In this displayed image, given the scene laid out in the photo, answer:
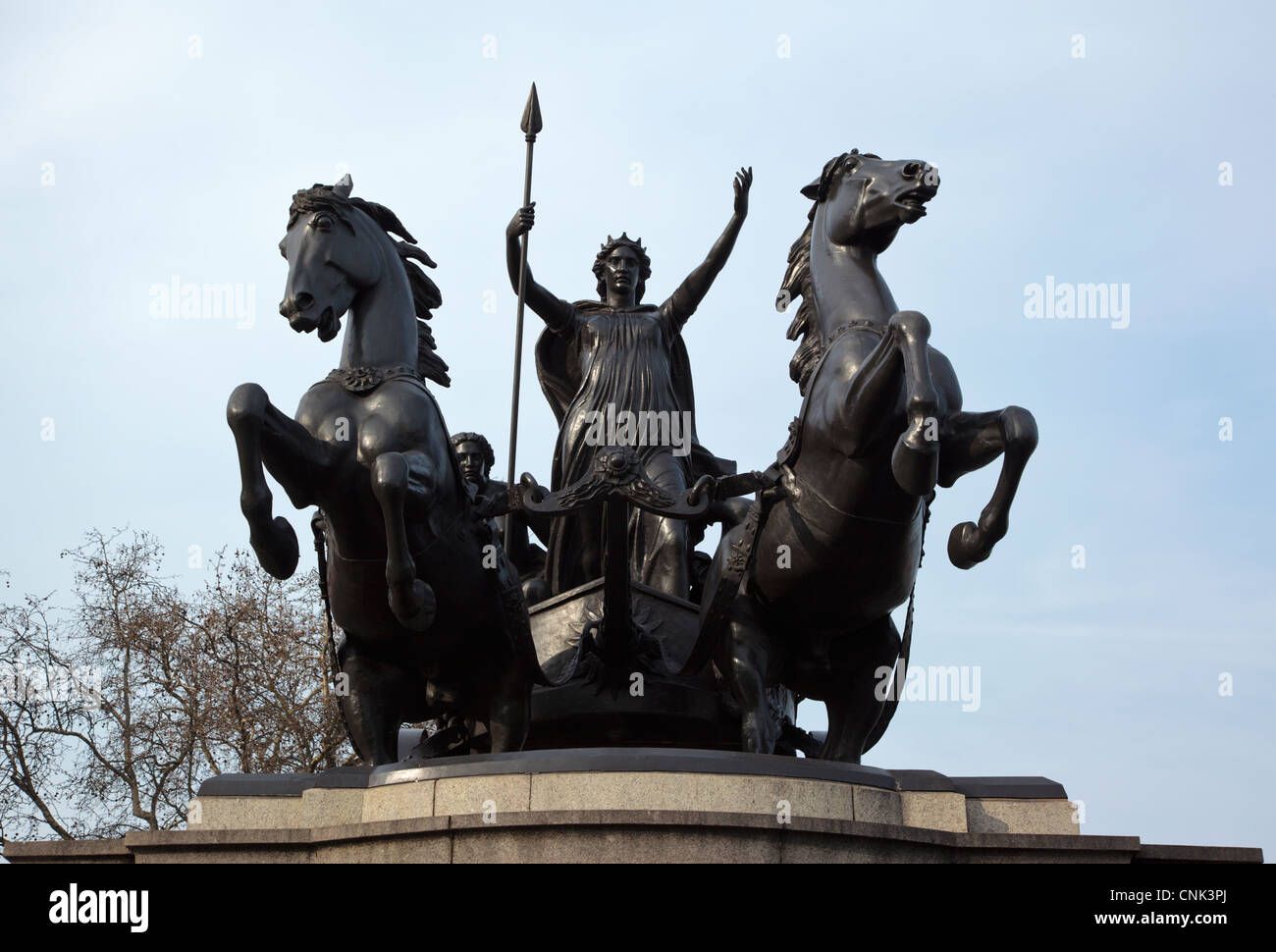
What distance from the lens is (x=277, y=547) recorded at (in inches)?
337

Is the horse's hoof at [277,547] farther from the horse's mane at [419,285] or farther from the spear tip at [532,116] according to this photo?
the spear tip at [532,116]

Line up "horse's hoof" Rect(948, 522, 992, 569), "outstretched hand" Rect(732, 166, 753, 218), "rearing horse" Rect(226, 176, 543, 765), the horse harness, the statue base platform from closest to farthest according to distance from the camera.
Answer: the statue base platform → "horse's hoof" Rect(948, 522, 992, 569) → "rearing horse" Rect(226, 176, 543, 765) → the horse harness → "outstretched hand" Rect(732, 166, 753, 218)

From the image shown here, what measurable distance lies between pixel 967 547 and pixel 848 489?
71 cm

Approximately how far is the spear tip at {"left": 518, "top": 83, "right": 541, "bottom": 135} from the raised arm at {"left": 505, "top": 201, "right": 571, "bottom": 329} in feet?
2.58

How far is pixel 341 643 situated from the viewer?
948 cm

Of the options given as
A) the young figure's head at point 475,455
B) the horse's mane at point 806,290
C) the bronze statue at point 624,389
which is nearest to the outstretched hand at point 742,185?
the bronze statue at point 624,389

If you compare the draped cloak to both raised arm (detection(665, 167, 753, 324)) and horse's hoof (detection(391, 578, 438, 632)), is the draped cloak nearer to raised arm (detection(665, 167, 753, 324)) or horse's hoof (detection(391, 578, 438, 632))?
raised arm (detection(665, 167, 753, 324))

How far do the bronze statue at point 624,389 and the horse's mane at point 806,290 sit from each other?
147cm

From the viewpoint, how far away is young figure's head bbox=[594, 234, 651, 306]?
461 inches

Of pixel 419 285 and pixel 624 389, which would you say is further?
pixel 624 389

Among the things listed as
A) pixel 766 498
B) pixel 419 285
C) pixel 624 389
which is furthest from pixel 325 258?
pixel 624 389

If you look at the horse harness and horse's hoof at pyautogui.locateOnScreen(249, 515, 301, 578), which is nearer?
horse's hoof at pyautogui.locateOnScreen(249, 515, 301, 578)

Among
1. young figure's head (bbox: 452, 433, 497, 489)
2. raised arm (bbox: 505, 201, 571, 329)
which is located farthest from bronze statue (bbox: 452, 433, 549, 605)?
raised arm (bbox: 505, 201, 571, 329)

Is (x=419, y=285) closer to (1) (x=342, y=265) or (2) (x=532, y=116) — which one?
(1) (x=342, y=265)
